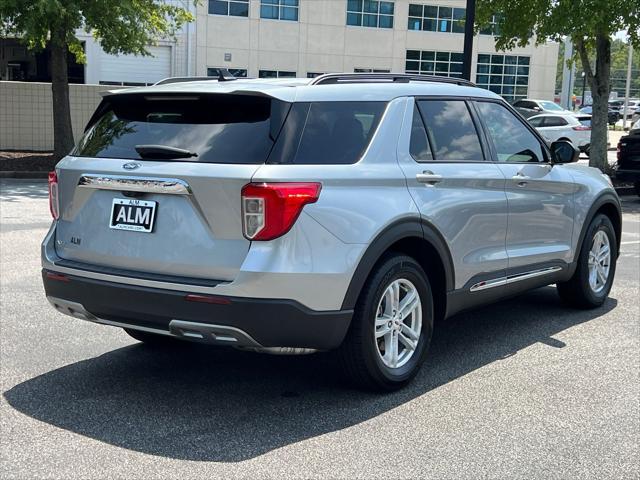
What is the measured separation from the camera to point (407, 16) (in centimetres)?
4550

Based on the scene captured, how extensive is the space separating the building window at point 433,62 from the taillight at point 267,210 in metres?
43.0

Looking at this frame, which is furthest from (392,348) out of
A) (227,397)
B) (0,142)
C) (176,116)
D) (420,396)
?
(0,142)

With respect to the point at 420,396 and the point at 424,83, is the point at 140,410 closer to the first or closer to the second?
the point at 420,396

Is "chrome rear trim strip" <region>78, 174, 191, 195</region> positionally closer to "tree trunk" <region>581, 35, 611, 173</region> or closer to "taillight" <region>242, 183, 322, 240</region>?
"taillight" <region>242, 183, 322, 240</region>

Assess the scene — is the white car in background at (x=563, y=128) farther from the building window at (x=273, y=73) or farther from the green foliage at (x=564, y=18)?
the building window at (x=273, y=73)

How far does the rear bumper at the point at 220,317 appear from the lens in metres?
4.13

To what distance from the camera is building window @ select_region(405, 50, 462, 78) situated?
4628 centimetres

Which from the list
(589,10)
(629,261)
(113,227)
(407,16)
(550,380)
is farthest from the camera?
(407,16)

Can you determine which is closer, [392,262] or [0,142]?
[392,262]

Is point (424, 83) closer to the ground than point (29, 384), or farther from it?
farther from it

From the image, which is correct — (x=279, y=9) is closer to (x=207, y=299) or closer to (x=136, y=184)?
(x=136, y=184)

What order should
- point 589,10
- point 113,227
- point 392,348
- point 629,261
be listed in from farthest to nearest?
1. point 589,10
2. point 629,261
3. point 392,348
4. point 113,227

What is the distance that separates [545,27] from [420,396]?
1522cm

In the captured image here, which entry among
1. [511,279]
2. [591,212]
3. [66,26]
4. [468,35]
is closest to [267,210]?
[511,279]
